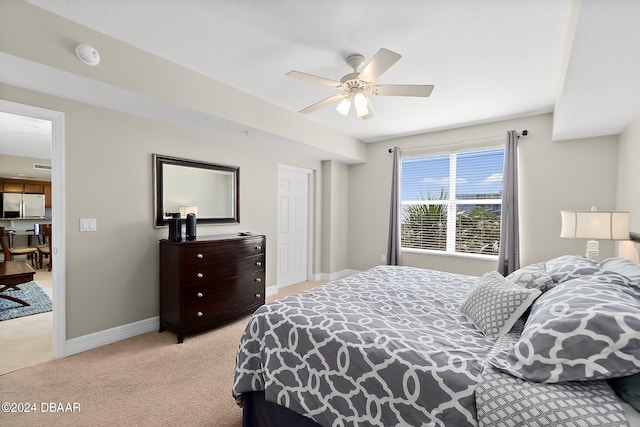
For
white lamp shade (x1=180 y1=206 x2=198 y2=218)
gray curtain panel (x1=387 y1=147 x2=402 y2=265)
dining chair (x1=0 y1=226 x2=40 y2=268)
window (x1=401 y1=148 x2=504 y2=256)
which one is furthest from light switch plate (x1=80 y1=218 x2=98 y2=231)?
window (x1=401 y1=148 x2=504 y2=256)

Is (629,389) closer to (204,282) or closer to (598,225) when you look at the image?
(598,225)

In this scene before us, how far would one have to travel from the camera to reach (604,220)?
2439 millimetres

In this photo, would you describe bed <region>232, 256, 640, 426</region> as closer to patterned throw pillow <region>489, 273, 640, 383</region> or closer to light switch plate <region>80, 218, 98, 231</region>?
patterned throw pillow <region>489, 273, 640, 383</region>

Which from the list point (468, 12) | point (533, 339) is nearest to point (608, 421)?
point (533, 339)

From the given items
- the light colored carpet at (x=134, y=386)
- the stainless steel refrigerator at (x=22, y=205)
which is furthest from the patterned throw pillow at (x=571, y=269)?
the stainless steel refrigerator at (x=22, y=205)

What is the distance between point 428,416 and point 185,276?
2400 millimetres

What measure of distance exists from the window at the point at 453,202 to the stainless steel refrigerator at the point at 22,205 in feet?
28.6

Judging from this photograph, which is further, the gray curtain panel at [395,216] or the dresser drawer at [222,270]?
the gray curtain panel at [395,216]

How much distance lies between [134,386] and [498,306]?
2478 mm

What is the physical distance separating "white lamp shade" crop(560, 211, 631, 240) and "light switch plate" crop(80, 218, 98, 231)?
14.6 ft

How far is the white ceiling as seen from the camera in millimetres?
1756

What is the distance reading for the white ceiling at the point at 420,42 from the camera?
1756mm

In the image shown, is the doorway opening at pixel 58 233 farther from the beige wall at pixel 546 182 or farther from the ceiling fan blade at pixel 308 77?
the beige wall at pixel 546 182

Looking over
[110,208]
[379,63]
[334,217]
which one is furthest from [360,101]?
[334,217]
